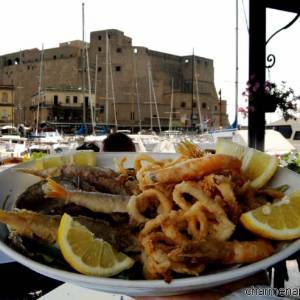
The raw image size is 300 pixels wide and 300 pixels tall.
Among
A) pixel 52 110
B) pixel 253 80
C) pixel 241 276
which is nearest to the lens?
pixel 241 276

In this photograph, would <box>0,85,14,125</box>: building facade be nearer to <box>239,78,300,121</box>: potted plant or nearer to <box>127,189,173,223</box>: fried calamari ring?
<box>239,78,300,121</box>: potted plant

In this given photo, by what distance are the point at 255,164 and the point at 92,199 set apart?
32 cm

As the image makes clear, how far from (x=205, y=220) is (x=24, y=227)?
0.28 meters

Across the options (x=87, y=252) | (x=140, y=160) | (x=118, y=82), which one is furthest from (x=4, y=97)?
(x=87, y=252)

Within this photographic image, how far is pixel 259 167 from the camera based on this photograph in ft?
2.82

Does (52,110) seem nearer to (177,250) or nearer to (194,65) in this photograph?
(194,65)

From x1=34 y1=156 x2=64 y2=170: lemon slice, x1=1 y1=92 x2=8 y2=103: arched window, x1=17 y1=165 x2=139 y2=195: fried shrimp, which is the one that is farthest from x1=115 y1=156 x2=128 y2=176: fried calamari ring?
x1=1 y1=92 x2=8 y2=103: arched window

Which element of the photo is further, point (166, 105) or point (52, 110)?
point (166, 105)

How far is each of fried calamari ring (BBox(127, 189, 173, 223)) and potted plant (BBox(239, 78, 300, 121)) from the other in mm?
2623

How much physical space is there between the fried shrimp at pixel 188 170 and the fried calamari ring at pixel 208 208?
22mm

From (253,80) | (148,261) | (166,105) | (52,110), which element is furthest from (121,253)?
(166,105)

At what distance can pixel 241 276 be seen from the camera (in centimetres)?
63

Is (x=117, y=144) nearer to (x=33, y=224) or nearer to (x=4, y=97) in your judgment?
(x=33, y=224)

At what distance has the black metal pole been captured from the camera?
122 inches
